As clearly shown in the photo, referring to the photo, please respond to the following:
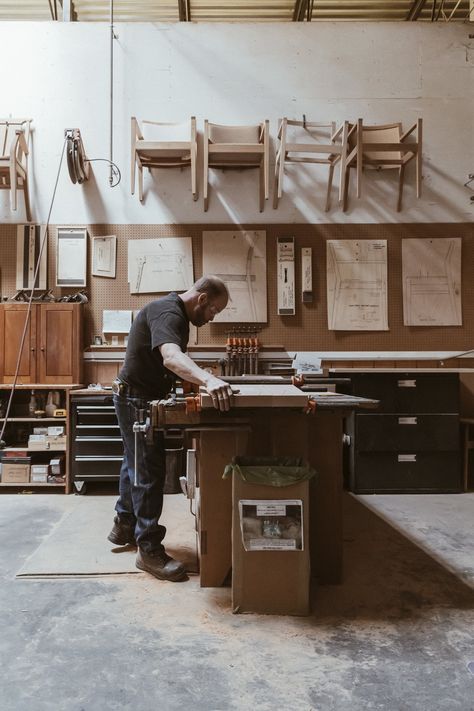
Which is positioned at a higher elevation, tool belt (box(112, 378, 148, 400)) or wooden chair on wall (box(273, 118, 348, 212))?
wooden chair on wall (box(273, 118, 348, 212))

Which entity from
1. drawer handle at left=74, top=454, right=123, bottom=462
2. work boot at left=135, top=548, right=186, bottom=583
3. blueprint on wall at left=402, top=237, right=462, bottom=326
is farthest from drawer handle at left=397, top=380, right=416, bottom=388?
work boot at left=135, top=548, right=186, bottom=583

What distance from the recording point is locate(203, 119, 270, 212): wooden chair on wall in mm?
3992

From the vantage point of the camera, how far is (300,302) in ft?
14.4

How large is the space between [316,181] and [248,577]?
135 inches

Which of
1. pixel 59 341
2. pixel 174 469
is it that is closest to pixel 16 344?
pixel 59 341

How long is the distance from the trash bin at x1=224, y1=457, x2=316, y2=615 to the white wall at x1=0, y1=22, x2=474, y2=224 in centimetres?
295

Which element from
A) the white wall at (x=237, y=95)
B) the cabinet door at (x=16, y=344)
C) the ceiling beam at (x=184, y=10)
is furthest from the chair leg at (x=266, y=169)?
the cabinet door at (x=16, y=344)

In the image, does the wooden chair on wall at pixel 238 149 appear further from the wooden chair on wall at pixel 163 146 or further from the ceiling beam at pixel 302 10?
the ceiling beam at pixel 302 10

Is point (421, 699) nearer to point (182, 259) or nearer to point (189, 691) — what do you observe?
point (189, 691)

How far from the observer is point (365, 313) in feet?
14.3

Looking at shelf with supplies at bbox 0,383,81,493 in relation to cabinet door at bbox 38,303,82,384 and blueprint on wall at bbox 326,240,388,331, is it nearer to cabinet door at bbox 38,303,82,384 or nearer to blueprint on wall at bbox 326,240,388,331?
cabinet door at bbox 38,303,82,384

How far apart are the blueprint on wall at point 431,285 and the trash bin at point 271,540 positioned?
2.86 meters

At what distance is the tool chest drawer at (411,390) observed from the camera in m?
3.82

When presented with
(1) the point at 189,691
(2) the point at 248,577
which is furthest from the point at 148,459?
(1) the point at 189,691
